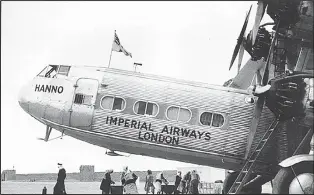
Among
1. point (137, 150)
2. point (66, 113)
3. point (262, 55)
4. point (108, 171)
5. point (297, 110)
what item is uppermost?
point (262, 55)

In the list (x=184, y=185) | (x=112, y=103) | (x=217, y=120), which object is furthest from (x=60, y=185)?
(x=184, y=185)

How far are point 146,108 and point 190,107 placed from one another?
173cm

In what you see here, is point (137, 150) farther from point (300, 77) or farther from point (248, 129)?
A: point (300, 77)

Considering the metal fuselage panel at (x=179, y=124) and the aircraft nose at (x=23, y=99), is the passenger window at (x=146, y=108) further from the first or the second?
the aircraft nose at (x=23, y=99)

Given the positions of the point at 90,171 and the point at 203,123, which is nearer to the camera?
the point at 203,123

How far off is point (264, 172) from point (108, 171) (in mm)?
6543

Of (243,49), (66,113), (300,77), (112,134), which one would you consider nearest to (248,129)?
(300,77)

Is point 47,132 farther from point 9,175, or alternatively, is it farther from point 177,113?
point 9,175

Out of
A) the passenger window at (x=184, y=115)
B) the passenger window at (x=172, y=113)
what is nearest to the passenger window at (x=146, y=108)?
the passenger window at (x=172, y=113)

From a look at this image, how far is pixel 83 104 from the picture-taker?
15.4m

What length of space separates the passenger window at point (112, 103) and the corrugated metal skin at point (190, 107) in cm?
17

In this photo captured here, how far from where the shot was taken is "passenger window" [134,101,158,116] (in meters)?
15.2

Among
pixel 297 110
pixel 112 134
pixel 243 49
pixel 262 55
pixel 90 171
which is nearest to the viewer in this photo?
pixel 297 110

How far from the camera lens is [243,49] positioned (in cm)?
1759
